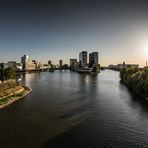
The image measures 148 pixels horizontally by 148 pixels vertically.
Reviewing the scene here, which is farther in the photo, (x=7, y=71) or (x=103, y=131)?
(x=7, y=71)

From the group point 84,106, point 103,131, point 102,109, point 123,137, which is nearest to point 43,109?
point 84,106

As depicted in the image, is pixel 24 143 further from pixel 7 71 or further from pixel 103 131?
pixel 7 71

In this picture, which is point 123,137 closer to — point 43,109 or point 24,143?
point 24,143

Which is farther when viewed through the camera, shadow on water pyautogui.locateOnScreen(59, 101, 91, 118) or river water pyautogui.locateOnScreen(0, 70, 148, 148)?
shadow on water pyautogui.locateOnScreen(59, 101, 91, 118)

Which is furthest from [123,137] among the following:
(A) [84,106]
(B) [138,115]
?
(A) [84,106]

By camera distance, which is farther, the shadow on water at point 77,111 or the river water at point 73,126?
the shadow on water at point 77,111

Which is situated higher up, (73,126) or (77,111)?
(77,111)

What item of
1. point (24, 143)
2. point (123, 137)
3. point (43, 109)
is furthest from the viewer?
point (43, 109)

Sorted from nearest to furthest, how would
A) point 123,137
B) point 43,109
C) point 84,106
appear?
1. point 123,137
2. point 43,109
3. point 84,106

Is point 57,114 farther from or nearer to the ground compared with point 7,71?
nearer to the ground
